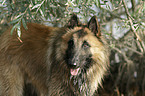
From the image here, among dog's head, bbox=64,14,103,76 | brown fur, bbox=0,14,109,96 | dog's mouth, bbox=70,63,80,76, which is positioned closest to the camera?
dog's head, bbox=64,14,103,76

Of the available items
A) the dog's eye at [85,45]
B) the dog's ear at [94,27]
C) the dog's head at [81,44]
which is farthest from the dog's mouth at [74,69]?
the dog's ear at [94,27]

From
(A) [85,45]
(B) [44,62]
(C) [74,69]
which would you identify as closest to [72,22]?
(A) [85,45]

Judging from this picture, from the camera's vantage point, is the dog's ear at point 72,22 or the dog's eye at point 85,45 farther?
the dog's ear at point 72,22

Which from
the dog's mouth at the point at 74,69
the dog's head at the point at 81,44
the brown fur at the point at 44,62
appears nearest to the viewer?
the dog's head at the point at 81,44

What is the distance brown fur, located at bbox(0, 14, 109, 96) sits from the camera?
3.48 metres

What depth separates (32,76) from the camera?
4.00 m

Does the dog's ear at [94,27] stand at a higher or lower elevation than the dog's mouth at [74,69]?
higher

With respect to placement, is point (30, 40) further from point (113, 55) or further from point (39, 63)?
point (113, 55)

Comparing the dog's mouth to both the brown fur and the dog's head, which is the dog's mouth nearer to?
the dog's head

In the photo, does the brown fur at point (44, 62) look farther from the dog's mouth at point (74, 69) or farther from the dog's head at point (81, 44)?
the dog's mouth at point (74, 69)

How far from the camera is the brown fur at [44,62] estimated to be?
3482 millimetres

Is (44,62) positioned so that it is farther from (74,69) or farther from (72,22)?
(72,22)

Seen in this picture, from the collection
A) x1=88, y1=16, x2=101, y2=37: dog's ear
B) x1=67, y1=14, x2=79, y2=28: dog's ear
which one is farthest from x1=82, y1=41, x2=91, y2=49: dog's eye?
x1=67, y1=14, x2=79, y2=28: dog's ear

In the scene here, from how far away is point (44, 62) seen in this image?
3.84 meters
